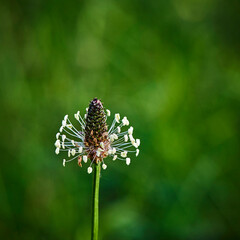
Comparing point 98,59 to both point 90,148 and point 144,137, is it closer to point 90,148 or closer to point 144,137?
point 144,137

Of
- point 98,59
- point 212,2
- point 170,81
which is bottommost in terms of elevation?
point 170,81

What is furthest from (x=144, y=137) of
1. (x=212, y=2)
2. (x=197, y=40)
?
(x=212, y=2)

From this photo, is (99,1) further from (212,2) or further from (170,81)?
(212,2)

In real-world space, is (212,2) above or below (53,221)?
above

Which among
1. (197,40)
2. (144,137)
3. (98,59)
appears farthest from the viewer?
(197,40)

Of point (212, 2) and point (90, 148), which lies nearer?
point (90, 148)

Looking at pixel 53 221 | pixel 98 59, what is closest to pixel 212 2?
pixel 98 59

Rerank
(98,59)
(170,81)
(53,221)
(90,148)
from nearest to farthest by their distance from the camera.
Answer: (90,148) < (53,221) < (170,81) < (98,59)
